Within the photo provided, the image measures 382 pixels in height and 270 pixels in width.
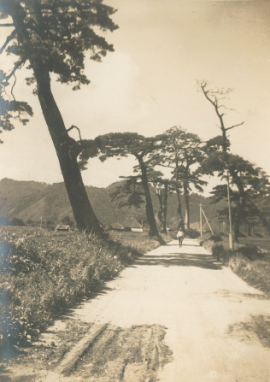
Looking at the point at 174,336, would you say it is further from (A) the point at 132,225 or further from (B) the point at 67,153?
(A) the point at 132,225

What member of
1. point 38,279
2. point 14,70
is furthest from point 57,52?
point 38,279

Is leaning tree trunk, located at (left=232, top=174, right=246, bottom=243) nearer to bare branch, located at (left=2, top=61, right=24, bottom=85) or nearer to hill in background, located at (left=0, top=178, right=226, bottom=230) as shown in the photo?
hill in background, located at (left=0, top=178, right=226, bottom=230)

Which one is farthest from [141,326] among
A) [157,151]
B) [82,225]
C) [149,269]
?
[157,151]

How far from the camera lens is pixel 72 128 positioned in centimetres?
1207

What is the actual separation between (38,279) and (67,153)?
6.80 metres

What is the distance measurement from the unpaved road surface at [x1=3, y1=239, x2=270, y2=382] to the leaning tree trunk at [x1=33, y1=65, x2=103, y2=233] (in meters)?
4.62

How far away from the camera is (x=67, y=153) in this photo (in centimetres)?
1220

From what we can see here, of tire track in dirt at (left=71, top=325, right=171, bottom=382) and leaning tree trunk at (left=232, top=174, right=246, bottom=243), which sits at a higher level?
leaning tree trunk at (left=232, top=174, right=246, bottom=243)

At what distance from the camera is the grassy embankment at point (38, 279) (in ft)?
14.5

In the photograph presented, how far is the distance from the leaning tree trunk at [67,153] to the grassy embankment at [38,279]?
2.37 m

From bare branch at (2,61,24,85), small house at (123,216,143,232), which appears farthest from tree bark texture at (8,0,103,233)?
small house at (123,216,143,232)

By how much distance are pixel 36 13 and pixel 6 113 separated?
324 cm

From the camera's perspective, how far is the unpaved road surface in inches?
139

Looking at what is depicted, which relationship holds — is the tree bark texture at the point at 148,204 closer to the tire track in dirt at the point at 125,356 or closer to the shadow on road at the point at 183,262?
the shadow on road at the point at 183,262
